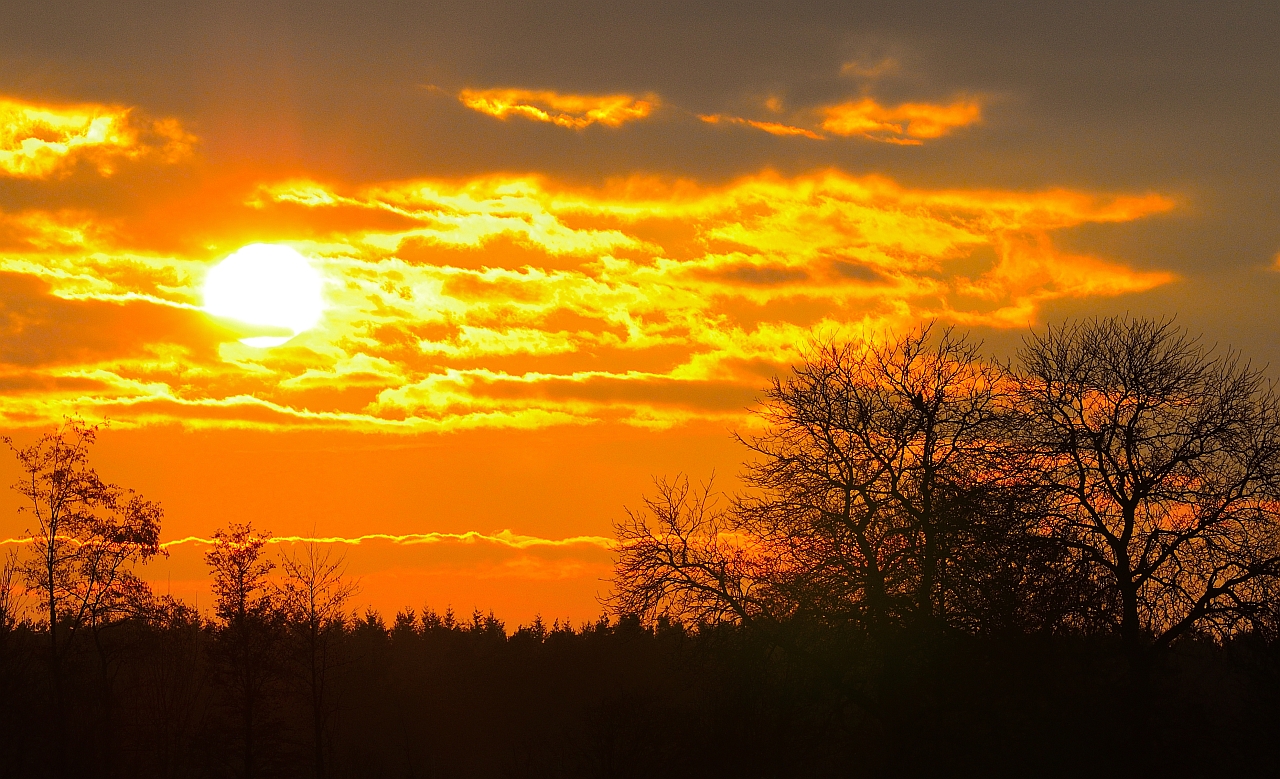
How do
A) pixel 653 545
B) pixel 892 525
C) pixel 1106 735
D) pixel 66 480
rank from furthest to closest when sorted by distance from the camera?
pixel 66 480
pixel 653 545
pixel 892 525
pixel 1106 735

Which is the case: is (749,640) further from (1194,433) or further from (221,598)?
(221,598)

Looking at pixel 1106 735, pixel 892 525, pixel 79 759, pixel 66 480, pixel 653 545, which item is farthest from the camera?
pixel 66 480

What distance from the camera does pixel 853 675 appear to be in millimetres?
37719

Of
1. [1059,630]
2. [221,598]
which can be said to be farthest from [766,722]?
[221,598]

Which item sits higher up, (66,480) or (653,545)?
(66,480)

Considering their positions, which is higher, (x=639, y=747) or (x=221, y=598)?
(x=221, y=598)

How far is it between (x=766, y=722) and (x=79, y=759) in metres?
22.7

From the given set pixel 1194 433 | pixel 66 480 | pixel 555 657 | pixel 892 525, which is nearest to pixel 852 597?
pixel 892 525

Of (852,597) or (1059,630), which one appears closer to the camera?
(1059,630)

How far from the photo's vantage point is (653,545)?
3903cm

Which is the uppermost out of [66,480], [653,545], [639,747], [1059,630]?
[66,480]

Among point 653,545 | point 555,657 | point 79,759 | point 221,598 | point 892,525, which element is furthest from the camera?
point 555,657

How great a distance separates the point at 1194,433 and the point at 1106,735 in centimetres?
828

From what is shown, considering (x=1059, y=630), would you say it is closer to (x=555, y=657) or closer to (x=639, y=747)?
(x=639, y=747)
